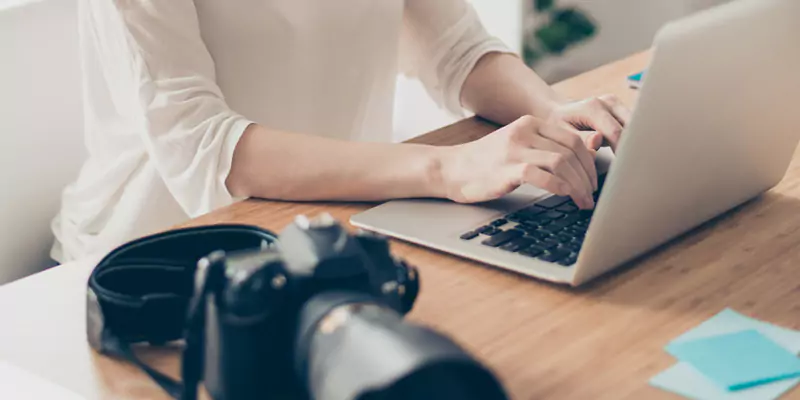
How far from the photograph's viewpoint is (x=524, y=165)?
1.01 metres

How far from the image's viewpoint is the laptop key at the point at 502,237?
0.95m

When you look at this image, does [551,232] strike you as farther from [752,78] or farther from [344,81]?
[344,81]

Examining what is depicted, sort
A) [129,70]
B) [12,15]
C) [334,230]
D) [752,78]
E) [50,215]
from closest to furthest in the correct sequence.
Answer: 1. [334,230]
2. [752,78]
3. [129,70]
4. [12,15]
5. [50,215]

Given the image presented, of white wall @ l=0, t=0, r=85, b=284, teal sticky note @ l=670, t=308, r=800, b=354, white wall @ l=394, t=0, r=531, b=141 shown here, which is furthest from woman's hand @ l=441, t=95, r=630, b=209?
white wall @ l=394, t=0, r=531, b=141

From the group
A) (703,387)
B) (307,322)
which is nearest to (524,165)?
(703,387)

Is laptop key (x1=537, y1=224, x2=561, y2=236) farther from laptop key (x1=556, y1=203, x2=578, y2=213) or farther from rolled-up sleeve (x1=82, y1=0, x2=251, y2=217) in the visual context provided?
rolled-up sleeve (x1=82, y1=0, x2=251, y2=217)

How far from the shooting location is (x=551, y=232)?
0.96 meters

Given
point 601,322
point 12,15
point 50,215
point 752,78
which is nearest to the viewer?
point 601,322

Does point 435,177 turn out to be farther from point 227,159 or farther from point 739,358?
point 739,358

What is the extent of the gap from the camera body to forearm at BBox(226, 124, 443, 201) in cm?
42

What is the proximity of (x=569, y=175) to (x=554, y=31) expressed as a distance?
1890mm

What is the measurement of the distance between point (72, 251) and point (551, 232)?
0.80m

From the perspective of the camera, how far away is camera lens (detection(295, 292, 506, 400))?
522mm

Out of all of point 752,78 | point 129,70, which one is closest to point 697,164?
point 752,78
